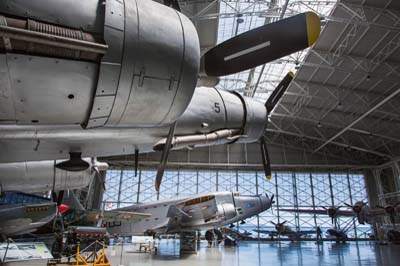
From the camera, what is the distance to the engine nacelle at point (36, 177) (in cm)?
893

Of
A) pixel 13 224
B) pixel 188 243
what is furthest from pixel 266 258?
pixel 13 224

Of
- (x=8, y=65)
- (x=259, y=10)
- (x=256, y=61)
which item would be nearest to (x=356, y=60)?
(x=259, y=10)

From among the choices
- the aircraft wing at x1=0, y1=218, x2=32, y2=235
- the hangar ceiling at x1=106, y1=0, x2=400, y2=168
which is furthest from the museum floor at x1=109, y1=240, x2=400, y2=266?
the hangar ceiling at x1=106, y1=0, x2=400, y2=168

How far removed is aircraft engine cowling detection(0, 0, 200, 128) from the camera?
202 cm

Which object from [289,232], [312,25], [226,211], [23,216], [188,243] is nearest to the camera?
[312,25]

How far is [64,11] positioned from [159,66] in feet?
2.84

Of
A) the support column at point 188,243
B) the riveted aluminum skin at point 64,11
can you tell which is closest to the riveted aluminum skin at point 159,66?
the riveted aluminum skin at point 64,11

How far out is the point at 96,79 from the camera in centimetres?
234

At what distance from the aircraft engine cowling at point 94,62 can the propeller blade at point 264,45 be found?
0.96m

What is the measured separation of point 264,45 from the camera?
3566mm

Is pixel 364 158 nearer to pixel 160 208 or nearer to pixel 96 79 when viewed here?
pixel 160 208

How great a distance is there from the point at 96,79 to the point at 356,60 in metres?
22.4

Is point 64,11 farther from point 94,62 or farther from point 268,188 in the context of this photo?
point 268,188

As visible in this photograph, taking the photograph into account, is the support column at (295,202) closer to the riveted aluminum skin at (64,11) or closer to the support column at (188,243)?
the support column at (188,243)
